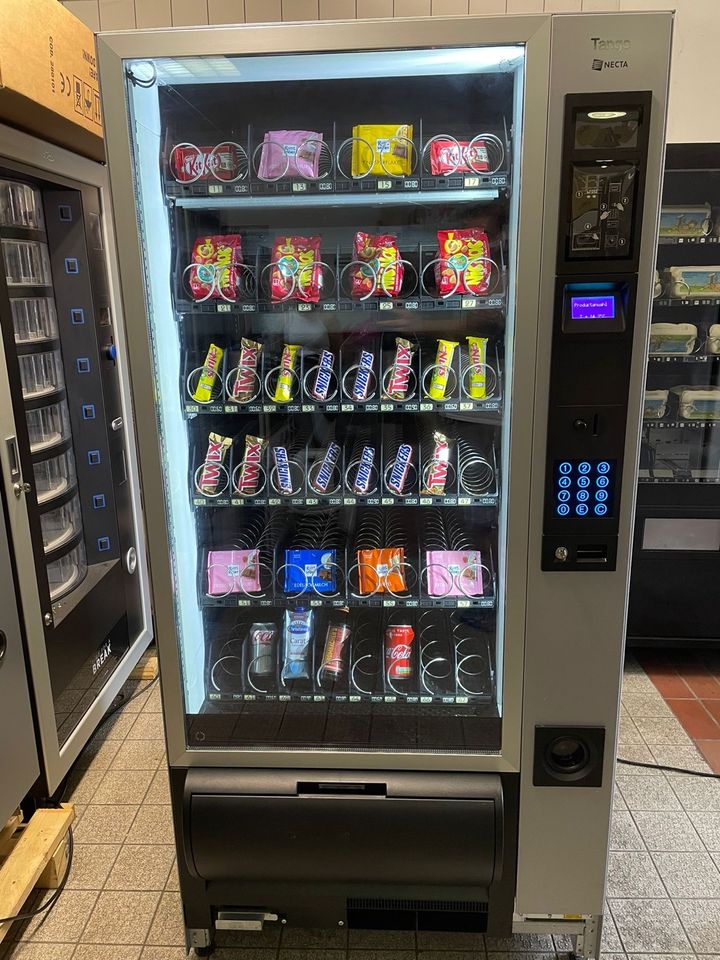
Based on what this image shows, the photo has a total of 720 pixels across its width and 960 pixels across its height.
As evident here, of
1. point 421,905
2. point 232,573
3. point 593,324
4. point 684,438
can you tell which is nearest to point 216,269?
A: point 232,573

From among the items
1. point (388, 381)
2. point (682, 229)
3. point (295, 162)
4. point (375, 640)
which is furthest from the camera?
point (682, 229)

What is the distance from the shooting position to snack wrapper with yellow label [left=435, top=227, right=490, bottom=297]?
160cm

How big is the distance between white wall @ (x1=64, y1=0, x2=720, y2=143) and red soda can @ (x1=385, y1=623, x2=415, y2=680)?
2.58 m

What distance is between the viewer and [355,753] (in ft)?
5.36

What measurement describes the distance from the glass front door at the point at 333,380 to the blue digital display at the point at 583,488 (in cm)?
12

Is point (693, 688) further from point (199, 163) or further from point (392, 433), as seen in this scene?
point (199, 163)

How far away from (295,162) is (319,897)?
170 centimetres

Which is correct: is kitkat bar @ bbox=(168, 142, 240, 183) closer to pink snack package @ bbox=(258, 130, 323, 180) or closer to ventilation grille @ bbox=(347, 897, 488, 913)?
pink snack package @ bbox=(258, 130, 323, 180)

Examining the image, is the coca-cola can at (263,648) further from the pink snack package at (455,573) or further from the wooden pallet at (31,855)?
the wooden pallet at (31,855)

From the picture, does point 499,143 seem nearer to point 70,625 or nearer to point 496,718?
point 496,718

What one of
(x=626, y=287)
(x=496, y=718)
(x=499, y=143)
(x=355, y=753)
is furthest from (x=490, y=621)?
(x=499, y=143)

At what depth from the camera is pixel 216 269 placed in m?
1.64

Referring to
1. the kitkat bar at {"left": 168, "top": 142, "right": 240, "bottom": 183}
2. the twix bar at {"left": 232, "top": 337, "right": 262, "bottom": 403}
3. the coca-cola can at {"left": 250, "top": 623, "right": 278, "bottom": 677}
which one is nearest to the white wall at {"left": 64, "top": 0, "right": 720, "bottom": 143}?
the kitkat bar at {"left": 168, "top": 142, "right": 240, "bottom": 183}

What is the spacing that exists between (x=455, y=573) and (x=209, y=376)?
0.76 meters
